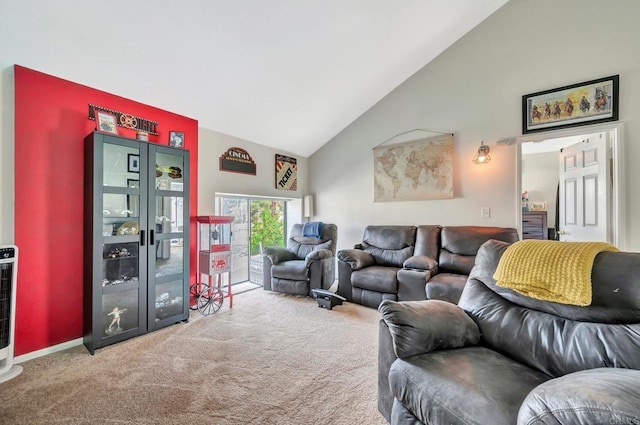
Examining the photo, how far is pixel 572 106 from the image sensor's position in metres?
2.93

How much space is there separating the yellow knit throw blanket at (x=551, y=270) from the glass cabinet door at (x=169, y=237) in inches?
114

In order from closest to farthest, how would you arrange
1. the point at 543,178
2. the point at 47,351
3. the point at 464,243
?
the point at 47,351 < the point at 464,243 < the point at 543,178

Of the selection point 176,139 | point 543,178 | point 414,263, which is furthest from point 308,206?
point 543,178

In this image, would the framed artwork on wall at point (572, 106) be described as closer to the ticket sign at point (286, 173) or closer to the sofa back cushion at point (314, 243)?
the sofa back cushion at point (314, 243)

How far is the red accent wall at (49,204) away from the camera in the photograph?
211cm

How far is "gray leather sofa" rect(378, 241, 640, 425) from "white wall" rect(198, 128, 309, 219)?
2.94m

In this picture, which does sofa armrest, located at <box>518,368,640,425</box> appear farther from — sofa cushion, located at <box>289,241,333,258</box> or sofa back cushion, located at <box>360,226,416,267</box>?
sofa cushion, located at <box>289,241,333,258</box>

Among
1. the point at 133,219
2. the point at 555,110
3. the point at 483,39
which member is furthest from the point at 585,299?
the point at 483,39

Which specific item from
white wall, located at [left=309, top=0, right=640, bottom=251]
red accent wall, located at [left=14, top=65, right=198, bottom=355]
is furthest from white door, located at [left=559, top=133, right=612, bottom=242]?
red accent wall, located at [left=14, top=65, right=198, bottom=355]

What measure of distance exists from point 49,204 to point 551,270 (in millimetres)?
3605

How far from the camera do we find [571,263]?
1290 mm

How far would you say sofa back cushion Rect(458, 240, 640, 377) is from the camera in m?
1.09

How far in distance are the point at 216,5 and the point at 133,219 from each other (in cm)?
204

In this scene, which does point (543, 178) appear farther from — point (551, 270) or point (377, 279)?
point (551, 270)
